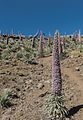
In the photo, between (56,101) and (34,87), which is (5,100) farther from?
(56,101)

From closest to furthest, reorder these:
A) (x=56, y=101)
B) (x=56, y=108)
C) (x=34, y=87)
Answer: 1. (x=56, y=108)
2. (x=56, y=101)
3. (x=34, y=87)

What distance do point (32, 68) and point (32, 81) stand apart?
5136 mm

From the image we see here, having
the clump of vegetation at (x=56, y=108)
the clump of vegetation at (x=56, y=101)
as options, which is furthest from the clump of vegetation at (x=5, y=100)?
the clump of vegetation at (x=56, y=108)

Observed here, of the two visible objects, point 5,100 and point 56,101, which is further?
point 5,100

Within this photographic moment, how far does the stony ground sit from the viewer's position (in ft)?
43.6

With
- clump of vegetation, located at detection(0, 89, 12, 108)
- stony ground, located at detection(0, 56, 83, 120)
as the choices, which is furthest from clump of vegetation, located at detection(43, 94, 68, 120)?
clump of vegetation, located at detection(0, 89, 12, 108)

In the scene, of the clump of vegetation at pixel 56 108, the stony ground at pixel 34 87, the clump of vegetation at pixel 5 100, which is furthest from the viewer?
the clump of vegetation at pixel 5 100

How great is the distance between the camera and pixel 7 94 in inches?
580

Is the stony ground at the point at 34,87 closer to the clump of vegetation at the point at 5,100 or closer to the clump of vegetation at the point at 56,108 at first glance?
the clump of vegetation at the point at 5,100

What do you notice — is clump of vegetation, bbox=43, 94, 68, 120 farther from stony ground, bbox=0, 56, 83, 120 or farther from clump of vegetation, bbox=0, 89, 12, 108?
clump of vegetation, bbox=0, 89, 12, 108

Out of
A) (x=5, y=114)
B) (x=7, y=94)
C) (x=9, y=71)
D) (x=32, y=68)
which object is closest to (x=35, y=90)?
(x=7, y=94)

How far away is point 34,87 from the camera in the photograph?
1698cm

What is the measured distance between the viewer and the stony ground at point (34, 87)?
13.3 meters

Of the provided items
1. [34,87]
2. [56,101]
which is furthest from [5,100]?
[56,101]
